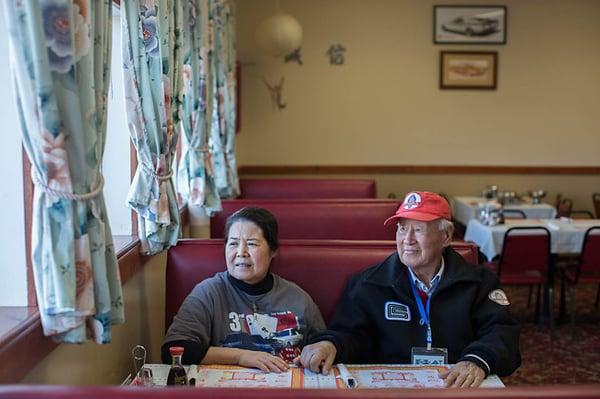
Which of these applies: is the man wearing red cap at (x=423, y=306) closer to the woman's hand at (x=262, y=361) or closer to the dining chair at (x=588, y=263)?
the woman's hand at (x=262, y=361)

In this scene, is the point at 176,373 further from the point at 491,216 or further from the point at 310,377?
the point at 491,216

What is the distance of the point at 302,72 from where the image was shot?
7.53 metres

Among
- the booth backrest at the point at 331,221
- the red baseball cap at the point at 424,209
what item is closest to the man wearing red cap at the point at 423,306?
the red baseball cap at the point at 424,209

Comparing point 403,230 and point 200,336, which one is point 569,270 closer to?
point 403,230

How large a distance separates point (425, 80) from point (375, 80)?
55 cm

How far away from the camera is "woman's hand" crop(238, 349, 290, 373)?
2.14 m

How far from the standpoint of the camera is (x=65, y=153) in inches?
66.9

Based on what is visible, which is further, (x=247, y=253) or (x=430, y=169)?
(x=430, y=169)

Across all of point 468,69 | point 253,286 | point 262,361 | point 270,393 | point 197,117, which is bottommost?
point 262,361

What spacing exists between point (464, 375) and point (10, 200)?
1.47m

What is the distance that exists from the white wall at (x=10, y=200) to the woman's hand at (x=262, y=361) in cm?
70

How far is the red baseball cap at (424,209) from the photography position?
8.18 ft

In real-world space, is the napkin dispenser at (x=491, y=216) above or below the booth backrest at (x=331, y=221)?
below

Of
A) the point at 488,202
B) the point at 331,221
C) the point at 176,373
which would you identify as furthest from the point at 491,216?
the point at 176,373
